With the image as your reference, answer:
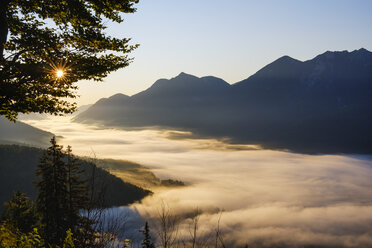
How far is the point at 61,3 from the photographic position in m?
9.61

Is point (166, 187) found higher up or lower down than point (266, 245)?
higher up

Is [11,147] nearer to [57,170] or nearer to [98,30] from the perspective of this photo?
[57,170]

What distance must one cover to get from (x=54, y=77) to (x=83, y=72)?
0.95 m

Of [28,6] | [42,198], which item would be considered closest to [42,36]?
[28,6]

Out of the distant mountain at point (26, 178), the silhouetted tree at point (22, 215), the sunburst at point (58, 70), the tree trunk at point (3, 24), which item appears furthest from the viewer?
the distant mountain at point (26, 178)

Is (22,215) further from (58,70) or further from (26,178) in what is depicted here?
(26,178)

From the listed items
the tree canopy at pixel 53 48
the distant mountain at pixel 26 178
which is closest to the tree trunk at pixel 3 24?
→ the tree canopy at pixel 53 48

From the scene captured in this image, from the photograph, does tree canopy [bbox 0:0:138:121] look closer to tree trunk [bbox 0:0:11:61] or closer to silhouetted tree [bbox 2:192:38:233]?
tree trunk [bbox 0:0:11:61]

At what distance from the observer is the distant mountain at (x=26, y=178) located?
97000 millimetres

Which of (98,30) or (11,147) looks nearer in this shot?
(98,30)

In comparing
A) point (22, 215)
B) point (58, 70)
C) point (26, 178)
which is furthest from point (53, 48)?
point (26, 178)

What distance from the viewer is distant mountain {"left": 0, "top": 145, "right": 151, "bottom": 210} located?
318ft

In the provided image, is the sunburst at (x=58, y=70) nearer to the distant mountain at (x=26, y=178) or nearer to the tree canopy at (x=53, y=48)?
the tree canopy at (x=53, y=48)

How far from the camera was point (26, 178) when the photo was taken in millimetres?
101625
